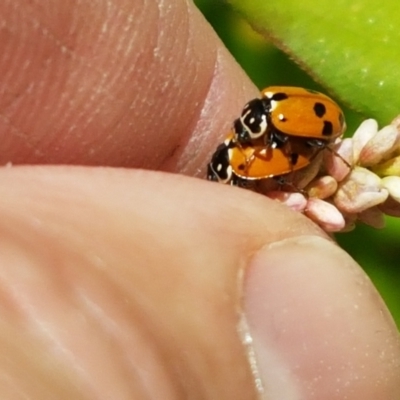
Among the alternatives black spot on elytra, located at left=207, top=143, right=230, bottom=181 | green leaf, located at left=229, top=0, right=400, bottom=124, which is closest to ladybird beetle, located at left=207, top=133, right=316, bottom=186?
black spot on elytra, located at left=207, top=143, right=230, bottom=181

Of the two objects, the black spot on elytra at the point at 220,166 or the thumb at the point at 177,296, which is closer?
the thumb at the point at 177,296

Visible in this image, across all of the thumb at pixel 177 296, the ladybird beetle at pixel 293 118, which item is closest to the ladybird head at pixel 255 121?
the ladybird beetle at pixel 293 118

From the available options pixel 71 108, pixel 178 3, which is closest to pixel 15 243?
pixel 71 108

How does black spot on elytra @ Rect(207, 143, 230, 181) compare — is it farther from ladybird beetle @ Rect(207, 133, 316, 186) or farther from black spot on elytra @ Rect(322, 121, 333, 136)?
black spot on elytra @ Rect(322, 121, 333, 136)

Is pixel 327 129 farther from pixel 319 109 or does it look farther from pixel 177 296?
pixel 177 296

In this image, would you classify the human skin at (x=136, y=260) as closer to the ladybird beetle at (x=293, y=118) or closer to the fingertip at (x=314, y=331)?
the fingertip at (x=314, y=331)

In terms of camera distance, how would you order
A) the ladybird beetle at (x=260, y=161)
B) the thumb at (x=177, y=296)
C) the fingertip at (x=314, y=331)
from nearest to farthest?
the thumb at (x=177, y=296)
the fingertip at (x=314, y=331)
the ladybird beetle at (x=260, y=161)

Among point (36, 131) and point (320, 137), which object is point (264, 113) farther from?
point (36, 131)
